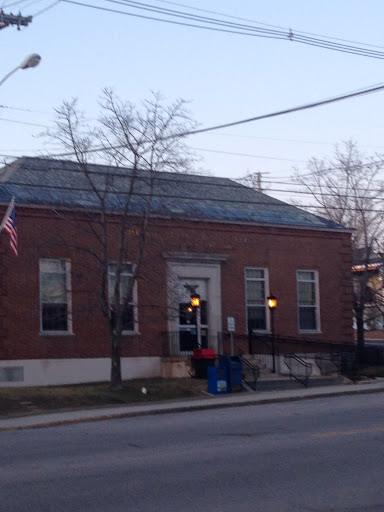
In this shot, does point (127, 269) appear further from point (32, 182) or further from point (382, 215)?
point (382, 215)

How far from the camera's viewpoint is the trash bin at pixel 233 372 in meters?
26.4

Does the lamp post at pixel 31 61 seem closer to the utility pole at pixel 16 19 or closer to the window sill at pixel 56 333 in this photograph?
the utility pole at pixel 16 19

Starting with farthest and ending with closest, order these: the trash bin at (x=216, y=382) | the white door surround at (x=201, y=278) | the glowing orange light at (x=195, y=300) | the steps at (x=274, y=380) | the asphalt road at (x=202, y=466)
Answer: the white door surround at (x=201, y=278) < the glowing orange light at (x=195, y=300) < the steps at (x=274, y=380) < the trash bin at (x=216, y=382) < the asphalt road at (x=202, y=466)

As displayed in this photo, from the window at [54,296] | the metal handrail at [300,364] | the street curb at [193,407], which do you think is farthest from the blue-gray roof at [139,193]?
the street curb at [193,407]

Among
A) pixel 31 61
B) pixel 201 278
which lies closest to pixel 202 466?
pixel 31 61

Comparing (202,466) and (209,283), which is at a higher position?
(209,283)

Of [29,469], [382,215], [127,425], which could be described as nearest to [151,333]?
[127,425]

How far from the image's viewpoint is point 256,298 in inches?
1280

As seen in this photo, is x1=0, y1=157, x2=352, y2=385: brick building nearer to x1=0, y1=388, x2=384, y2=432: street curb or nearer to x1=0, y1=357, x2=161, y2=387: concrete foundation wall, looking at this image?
x1=0, y1=357, x2=161, y2=387: concrete foundation wall

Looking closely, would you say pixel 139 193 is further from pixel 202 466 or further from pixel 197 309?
pixel 202 466

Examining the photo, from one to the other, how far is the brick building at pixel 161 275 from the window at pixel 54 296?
0.03m

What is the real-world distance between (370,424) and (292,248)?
1752 cm

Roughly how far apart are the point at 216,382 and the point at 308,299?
9091mm

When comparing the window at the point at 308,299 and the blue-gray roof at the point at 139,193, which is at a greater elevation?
the blue-gray roof at the point at 139,193
